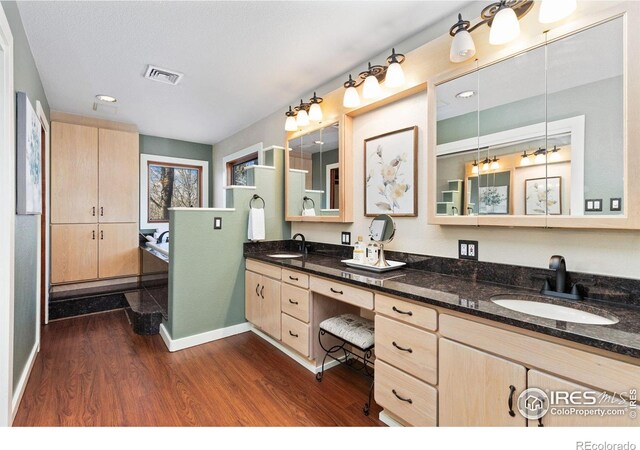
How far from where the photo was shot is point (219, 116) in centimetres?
386

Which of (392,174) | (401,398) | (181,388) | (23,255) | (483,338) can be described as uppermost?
(392,174)

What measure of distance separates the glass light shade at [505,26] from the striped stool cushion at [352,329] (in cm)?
175

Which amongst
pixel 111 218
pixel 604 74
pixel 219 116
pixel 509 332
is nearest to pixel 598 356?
pixel 509 332

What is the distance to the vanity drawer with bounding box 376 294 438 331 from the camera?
1.45 metres

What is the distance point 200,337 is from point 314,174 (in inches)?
73.3

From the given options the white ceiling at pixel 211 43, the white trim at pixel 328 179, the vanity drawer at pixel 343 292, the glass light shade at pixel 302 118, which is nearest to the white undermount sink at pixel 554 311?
the vanity drawer at pixel 343 292

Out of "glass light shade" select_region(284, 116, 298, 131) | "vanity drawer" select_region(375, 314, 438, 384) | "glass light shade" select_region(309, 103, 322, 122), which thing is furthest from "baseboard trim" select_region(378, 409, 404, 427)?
"glass light shade" select_region(284, 116, 298, 131)

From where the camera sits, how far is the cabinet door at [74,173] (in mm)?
3633

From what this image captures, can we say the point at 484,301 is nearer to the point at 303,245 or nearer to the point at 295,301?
the point at 295,301

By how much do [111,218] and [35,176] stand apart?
1.82m

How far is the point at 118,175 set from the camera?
4.03 metres

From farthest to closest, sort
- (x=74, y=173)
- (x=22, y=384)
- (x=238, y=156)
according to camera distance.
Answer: (x=238, y=156) < (x=74, y=173) < (x=22, y=384)

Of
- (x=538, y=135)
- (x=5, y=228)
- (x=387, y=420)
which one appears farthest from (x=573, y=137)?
(x=5, y=228)

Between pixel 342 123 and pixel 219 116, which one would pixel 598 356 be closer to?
pixel 342 123
